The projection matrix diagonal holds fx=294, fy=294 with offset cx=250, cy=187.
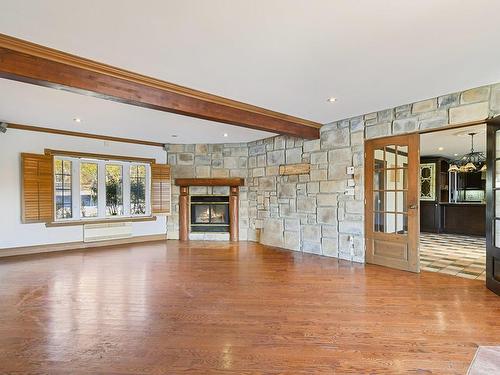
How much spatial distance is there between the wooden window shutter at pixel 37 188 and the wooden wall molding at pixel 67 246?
→ 54 cm

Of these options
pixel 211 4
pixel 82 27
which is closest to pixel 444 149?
pixel 211 4

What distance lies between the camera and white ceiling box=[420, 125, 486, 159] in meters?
5.85

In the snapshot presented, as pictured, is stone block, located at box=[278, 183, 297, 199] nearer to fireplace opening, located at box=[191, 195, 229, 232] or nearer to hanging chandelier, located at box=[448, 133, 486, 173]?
fireplace opening, located at box=[191, 195, 229, 232]

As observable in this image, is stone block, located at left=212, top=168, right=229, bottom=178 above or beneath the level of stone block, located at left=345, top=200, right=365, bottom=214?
above

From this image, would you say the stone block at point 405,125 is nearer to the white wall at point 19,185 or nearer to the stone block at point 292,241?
the stone block at point 292,241

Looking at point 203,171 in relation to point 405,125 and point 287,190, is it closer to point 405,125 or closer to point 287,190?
point 287,190

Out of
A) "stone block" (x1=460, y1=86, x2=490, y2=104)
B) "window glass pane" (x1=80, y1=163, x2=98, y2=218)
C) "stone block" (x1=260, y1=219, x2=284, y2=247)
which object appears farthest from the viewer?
"window glass pane" (x1=80, y1=163, x2=98, y2=218)

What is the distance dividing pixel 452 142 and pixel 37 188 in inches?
357

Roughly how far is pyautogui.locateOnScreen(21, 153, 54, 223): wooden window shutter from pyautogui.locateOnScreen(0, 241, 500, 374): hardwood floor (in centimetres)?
122

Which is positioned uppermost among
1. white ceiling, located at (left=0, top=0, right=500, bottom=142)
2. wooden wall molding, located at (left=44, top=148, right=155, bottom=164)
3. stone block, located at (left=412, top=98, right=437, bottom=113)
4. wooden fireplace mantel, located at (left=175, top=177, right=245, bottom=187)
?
white ceiling, located at (left=0, top=0, right=500, bottom=142)

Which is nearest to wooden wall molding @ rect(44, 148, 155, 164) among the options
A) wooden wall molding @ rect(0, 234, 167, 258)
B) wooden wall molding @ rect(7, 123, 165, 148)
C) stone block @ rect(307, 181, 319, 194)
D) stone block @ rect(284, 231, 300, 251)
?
wooden wall molding @ rect(7, 123, 165, 148)

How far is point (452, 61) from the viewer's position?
287 cm

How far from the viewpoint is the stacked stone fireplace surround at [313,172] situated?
401 centimetres

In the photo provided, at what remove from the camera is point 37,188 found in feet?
18.5
